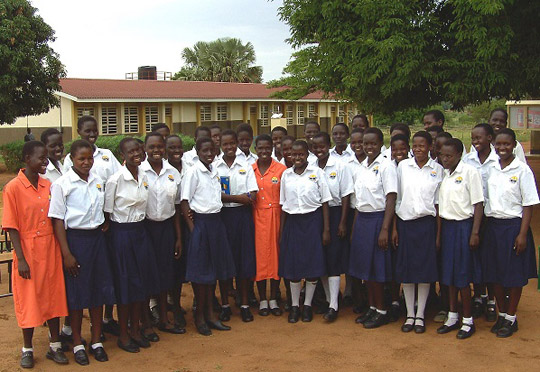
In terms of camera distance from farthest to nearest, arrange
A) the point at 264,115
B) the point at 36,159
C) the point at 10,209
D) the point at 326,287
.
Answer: the point at 264,115 < the point at 326,287 < the point at 36,159 < the point at 10,209

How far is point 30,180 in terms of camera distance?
4.31 m

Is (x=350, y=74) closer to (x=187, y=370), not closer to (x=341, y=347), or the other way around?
(x=341, y=347)

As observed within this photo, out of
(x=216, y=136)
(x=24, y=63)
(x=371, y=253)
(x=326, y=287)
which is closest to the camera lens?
(x=371, y=253)

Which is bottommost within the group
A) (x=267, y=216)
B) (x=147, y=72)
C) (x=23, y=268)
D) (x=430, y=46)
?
(x=23, y=268)

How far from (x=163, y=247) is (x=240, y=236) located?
2.54ft

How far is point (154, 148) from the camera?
491 cm

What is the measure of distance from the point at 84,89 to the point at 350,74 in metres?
17.6

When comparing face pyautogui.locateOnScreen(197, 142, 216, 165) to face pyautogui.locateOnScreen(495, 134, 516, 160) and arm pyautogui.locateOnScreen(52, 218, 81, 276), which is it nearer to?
arm pyautogui.locateOnScreen(52, 218, 81, 276)

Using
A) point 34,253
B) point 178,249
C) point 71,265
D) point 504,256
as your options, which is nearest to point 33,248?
point 34,253

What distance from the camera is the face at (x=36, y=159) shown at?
4.27 m

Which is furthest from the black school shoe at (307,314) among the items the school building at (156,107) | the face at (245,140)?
the school building at (156,107)

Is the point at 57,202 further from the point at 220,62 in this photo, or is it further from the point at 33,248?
the point at 220,62

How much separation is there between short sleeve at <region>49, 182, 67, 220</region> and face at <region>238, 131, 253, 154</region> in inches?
82.5

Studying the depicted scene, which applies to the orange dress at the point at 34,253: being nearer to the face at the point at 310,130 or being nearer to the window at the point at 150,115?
the face at the point at 310,130
